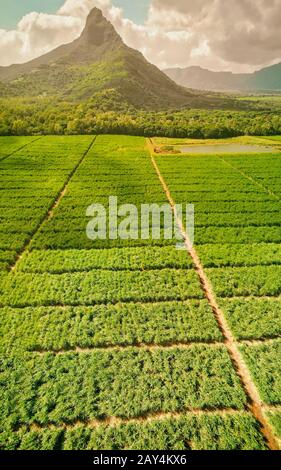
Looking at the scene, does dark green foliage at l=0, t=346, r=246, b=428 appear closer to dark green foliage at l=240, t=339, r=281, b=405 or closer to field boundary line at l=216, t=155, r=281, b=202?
dark green foliage at l=240, t=339, r=281, b=405

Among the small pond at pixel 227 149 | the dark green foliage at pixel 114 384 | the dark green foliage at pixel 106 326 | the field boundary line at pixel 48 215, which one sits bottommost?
the dark green foliage at pixel 114 384

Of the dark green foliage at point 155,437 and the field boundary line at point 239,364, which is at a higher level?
the field boundary line at point 239,364

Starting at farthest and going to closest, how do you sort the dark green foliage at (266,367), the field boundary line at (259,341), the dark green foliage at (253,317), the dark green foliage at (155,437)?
the dark green foliage at (253,317)
the field boundary line at (259,341)
the dark green foliage at (266,367)
the dark green foliage at (155,437)

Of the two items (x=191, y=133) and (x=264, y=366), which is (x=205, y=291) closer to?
(x=264, y=366)

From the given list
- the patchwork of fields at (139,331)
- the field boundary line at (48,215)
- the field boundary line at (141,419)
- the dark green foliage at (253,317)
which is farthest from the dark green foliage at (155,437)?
the field boundary line at (48,215)

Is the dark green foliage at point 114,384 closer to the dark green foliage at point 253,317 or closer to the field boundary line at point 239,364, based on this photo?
→ the field boundary line at point 239,364
